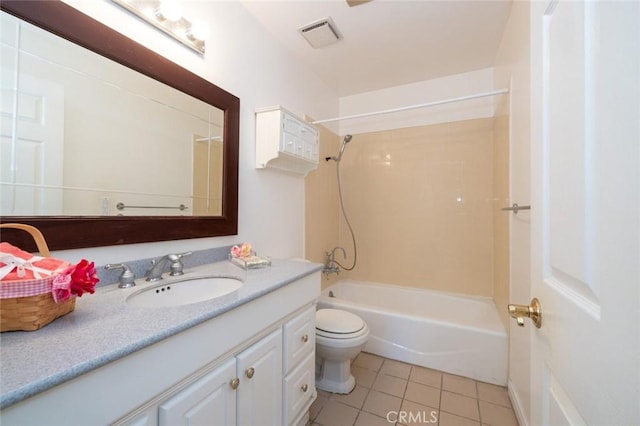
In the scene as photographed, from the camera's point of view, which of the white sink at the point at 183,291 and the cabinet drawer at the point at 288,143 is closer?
the white sink at the point at 183,291

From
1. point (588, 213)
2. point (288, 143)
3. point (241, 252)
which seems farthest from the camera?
point (288, 143)

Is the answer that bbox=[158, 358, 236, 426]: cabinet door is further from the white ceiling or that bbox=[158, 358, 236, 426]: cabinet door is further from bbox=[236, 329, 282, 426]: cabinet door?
the white ceiling

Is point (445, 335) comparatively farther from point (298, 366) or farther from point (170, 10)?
point (170, 10)

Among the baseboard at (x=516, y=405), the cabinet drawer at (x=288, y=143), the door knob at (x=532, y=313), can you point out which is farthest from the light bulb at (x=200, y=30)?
the baseboard at (x=516, y=405)

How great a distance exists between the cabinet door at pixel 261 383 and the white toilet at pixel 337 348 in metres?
0.54

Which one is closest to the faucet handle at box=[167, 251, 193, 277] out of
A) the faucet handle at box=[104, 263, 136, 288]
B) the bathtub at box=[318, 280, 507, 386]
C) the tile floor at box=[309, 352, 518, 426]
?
the faucet handle at box=[104, 263, 136, 288]

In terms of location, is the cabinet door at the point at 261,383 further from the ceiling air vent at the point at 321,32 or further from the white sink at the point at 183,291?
the ceiling air vent at the point at 321,32

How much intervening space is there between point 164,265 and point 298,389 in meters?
0.86

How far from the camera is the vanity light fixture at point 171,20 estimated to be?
3.59 feet

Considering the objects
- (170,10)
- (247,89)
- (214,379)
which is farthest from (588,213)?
(247,89)

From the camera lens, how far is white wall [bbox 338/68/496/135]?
2.38m

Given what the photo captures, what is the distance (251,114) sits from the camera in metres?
1.69

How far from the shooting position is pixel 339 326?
1.69 metres

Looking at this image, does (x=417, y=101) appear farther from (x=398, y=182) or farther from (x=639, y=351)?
(x=639, y=351)
